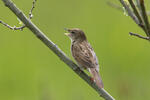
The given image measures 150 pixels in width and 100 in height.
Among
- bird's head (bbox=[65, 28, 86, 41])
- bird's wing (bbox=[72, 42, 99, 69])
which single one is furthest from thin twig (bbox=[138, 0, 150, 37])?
bird's head (bbox=[65, 28, 86, 41])

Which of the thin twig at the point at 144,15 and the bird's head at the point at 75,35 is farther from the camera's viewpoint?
the bird's head at the point at 75,35

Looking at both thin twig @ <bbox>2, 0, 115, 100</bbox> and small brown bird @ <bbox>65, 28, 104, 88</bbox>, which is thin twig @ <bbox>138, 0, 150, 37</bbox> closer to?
thin twig @ <bbox>2, 0, 115, 100</bbox>

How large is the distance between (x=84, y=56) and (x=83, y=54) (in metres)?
0.07

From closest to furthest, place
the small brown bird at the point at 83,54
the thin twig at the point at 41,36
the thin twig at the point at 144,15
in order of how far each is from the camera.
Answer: the thin twig at the point at 144,15 < the thin twig at the point at 41,36 < the small brown bird at the point at 83,54

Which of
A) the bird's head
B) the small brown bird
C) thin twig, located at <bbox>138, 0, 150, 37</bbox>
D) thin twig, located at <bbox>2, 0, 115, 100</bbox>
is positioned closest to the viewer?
thin twig, located at <bbox>138, 0, 150, 37</bbox>

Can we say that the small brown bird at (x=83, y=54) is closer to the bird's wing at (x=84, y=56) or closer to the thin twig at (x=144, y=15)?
the bird's wing at (x=84, y=56)

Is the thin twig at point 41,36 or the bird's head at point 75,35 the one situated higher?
the thin twig at point 41,36

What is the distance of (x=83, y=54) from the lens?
594cm

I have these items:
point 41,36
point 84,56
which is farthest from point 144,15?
point 84,56

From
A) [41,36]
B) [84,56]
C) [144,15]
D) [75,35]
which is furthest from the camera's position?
[75,35]

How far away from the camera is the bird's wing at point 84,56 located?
568cm

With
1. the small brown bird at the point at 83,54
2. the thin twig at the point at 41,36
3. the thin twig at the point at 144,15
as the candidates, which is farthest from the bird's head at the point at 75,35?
the thin twig at the point at 144,15

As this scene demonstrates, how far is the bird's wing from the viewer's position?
5677mm

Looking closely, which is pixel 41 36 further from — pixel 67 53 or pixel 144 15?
pixel 67 53
